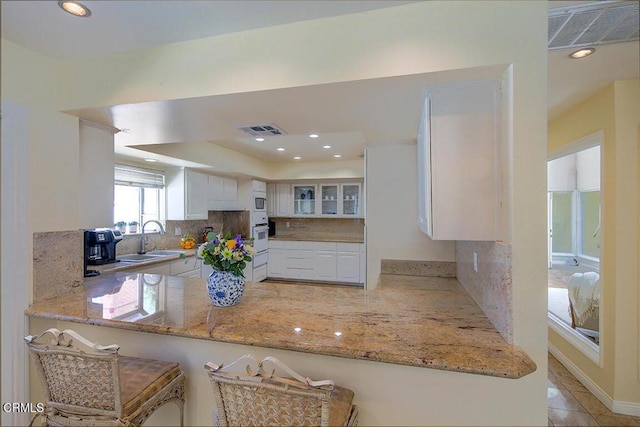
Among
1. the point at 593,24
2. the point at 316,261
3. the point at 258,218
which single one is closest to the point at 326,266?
the point at 316,261

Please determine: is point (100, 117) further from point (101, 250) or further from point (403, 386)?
point (403, 386)

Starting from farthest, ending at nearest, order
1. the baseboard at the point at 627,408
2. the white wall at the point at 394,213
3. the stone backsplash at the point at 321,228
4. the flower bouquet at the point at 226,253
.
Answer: the stone backsplash at the point at 321,228 < the white wall at the point at 394,213 < the baseboard at the point at 627,408 < the flower bouquet at the point at 226,253

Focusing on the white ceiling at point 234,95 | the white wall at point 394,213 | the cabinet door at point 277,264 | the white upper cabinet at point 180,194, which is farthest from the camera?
the cabinet door at point 277,264

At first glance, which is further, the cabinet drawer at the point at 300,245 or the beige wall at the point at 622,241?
the cabinet drawer at the point at 300,245

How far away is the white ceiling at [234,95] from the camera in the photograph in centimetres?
120

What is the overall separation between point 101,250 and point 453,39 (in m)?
3.40

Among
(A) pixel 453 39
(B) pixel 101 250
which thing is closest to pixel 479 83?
(A) pixel 453 39

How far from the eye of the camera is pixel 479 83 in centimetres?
125

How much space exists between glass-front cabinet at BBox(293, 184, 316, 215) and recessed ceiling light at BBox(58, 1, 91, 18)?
4456 millimetres

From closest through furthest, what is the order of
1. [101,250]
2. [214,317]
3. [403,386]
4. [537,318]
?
[537,318], [403,386], [214,317], [101,250]

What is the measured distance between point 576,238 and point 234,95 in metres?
4.04

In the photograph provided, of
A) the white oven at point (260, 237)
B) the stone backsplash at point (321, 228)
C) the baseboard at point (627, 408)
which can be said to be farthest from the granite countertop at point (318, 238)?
the baseboard at point (627, 408)

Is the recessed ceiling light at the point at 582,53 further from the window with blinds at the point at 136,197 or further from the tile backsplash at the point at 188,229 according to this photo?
the tile backsplash at the point at 188,229

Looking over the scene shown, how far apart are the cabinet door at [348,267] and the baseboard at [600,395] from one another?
9.55 ft
